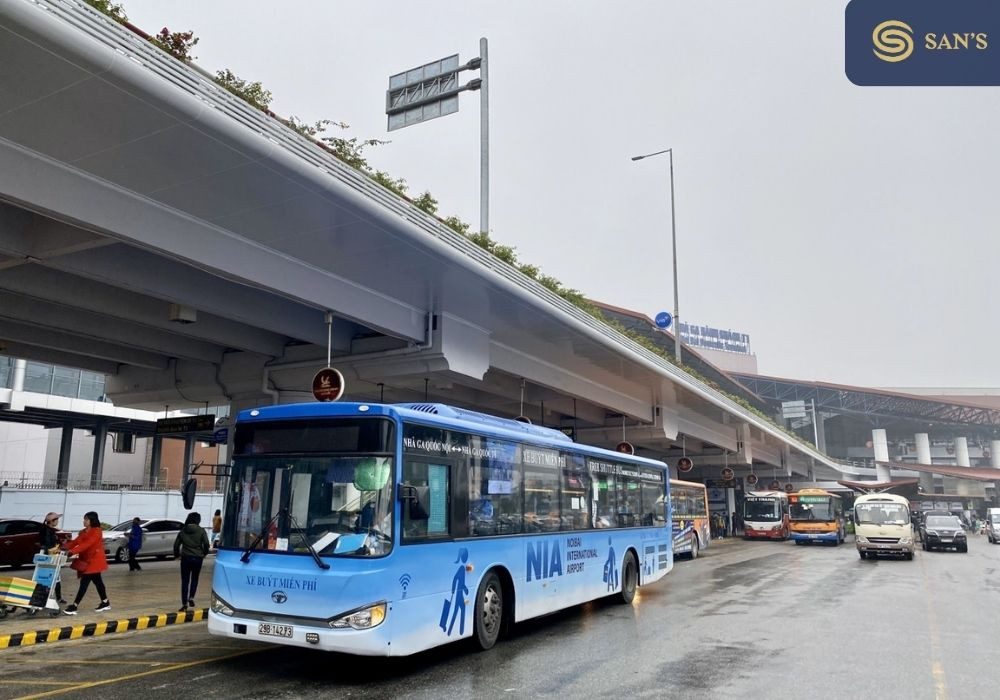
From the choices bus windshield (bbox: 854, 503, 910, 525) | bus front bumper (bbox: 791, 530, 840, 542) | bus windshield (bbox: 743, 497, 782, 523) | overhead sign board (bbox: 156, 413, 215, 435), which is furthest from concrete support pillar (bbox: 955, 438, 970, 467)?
overhead sign board (bbox: 156, 413, 215, 435)

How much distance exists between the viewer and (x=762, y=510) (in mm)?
42219

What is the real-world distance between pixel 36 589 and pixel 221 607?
5451mm

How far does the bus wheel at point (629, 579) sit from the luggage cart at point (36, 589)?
380 inches

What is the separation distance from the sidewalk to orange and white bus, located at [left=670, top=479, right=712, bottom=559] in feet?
57.6

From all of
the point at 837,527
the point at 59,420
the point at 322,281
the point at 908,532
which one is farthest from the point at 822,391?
the point at 322,281

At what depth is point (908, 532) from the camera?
26609 mm

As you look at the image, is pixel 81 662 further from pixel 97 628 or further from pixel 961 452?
pixel 961 452

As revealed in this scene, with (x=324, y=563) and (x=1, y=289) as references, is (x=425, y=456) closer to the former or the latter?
(x=324, y=563)

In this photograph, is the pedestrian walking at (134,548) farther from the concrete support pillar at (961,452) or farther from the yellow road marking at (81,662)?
the concrete support pillar at (961,452)

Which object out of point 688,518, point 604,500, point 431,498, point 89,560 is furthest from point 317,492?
point 688,518

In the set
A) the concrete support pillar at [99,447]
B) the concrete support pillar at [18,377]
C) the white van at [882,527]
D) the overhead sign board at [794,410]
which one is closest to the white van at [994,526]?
the white van at [882,527]

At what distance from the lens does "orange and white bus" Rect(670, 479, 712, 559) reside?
2881cm

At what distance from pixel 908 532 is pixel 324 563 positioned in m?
25.3

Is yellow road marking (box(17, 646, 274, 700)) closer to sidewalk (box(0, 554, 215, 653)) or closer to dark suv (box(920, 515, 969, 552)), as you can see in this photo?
sidewalk (box(0, 554, 215, 653))
